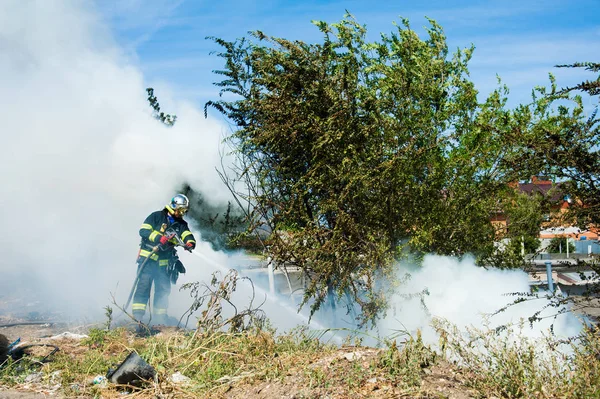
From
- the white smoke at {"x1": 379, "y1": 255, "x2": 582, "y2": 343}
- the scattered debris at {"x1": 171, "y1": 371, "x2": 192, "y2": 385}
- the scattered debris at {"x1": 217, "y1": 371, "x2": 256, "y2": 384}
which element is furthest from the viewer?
the white smoke at {"x1": 379, "y1": 255, "x2": 582, "y2": 343}

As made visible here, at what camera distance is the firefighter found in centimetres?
924

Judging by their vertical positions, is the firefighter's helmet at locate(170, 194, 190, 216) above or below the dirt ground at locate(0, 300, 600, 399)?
above

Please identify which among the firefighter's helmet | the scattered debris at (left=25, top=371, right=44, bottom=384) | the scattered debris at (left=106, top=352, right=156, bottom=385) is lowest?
the scattered debris at (left=25, top=371, right=44, bottom=384)

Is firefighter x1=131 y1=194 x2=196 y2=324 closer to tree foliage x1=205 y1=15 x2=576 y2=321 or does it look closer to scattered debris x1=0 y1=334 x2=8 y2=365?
tree foliage x1=205 y1=15 x2=576 y2=321

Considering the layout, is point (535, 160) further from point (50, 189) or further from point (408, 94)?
point (50, 189)

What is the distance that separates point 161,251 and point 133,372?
4171mm

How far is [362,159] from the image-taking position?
25.9 feet

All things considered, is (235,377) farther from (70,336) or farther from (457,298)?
(70,336)

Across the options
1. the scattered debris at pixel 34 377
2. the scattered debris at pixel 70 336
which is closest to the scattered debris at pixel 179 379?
the scattered debris at pixel 34 377

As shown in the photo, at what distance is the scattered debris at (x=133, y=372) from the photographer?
534 centimetres

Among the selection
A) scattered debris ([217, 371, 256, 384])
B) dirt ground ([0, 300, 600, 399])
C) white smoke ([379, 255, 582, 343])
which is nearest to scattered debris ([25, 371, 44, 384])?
dirt ground ([0, 300, 600, 399])

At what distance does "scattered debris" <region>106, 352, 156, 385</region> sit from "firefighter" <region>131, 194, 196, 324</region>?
146 inches

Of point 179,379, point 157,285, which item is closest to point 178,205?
point 157,285

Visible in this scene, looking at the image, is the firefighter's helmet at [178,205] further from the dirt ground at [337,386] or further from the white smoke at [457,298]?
the dirt ground at [337,386]
